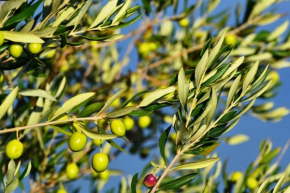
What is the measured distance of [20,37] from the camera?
170 centimetres

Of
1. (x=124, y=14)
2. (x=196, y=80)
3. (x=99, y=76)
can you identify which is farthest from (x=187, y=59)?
(x=196, y=80)

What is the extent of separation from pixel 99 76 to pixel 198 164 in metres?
2.93

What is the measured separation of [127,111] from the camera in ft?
5.57

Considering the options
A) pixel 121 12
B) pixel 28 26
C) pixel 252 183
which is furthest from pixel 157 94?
pixel 252 183

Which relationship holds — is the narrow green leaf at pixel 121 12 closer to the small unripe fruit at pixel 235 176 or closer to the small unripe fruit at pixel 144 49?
the small unripe fruit at pixel 235 176

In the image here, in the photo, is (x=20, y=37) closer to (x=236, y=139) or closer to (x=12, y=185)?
(x=12, y=185)

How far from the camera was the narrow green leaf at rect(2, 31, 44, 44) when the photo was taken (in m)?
1.69

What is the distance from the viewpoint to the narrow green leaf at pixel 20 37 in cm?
169

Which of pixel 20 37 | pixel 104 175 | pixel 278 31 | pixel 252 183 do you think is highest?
pixel 278 31

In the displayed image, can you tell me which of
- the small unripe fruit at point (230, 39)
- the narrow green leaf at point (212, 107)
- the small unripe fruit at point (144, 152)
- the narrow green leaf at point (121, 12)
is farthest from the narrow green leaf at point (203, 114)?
the small unripe fruit at point (144, 152)

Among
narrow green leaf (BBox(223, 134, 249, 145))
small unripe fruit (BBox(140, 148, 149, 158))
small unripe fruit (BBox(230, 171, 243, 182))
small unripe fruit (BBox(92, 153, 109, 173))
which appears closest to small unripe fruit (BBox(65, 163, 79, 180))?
small unripe fruit (BBox(230, 171, 243, 182))

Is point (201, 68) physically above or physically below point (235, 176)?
above

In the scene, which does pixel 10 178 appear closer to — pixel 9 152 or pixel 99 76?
pixel 9 152

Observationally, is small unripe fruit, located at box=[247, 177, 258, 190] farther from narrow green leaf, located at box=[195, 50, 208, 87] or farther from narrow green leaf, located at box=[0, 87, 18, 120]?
narrow green leaf, located at box=[0, 87, 18, 120]
